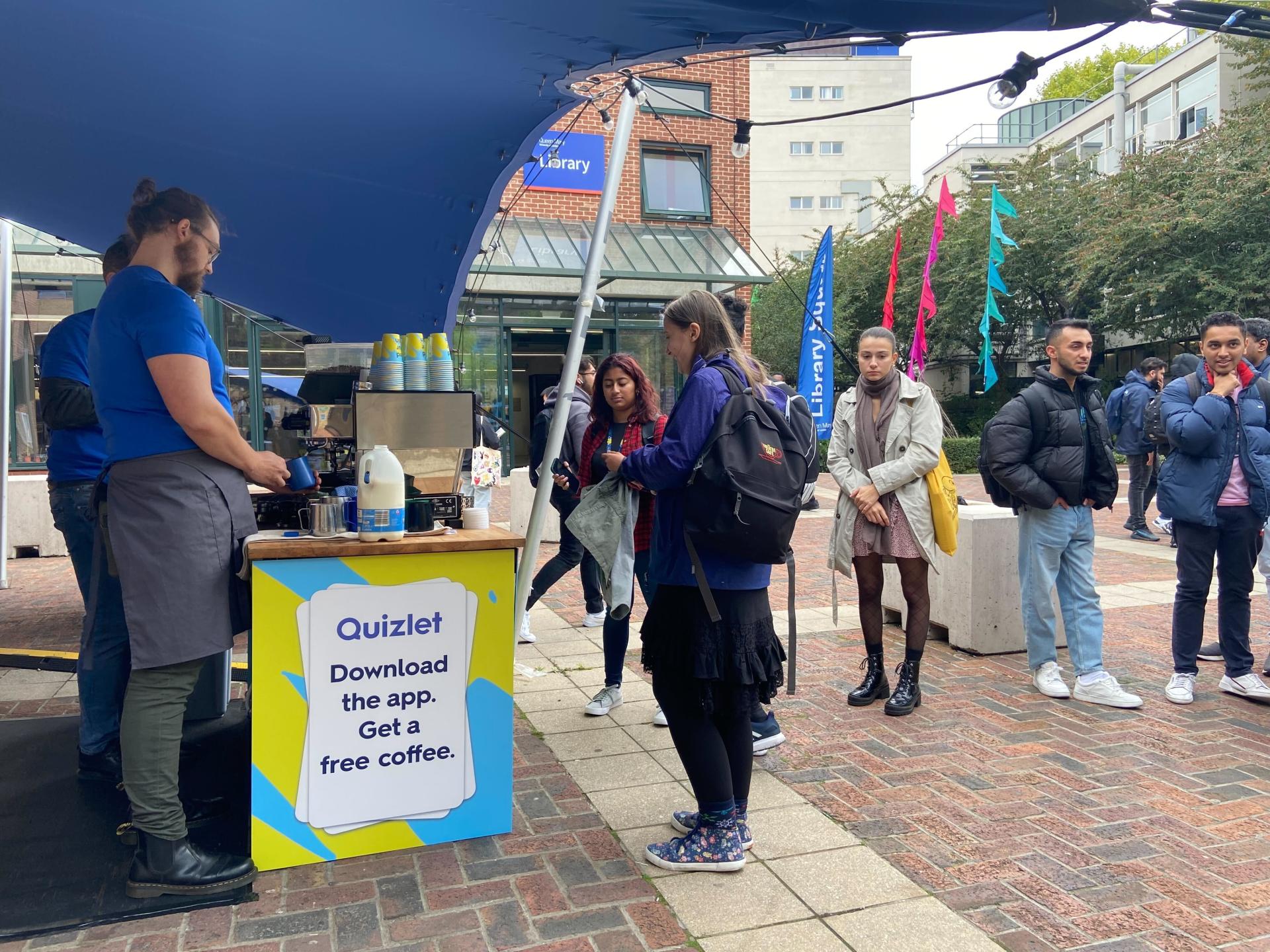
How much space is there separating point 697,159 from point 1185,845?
16681mm

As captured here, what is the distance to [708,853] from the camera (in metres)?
3.13

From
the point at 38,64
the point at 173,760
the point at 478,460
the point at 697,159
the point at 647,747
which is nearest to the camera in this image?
the point at 173,760

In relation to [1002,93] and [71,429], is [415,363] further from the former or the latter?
[1002,93]

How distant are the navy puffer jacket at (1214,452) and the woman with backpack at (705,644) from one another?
304 cm

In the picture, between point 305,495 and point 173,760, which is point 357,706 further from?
point 305,495

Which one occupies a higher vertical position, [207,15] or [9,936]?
[207,15]

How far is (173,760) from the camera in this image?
2.99 metres

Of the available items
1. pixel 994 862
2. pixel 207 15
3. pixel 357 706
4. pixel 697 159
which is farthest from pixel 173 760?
pixel 697 159

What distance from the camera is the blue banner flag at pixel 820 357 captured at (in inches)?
491

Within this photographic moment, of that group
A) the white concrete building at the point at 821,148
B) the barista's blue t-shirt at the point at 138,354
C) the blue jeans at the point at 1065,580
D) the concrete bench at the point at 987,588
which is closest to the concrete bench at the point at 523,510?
the concrete bench at the point at 987,588

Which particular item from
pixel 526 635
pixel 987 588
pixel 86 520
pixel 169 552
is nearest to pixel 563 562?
pixel 526 635

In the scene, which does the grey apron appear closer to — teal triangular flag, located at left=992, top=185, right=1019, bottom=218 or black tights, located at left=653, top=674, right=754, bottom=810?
black tights, located at left=653, top=674, right=754, bottom=810

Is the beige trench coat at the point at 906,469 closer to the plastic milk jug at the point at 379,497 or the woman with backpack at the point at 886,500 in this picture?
the woman with backpack at the point at 886,500

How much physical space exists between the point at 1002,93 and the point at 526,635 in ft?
14.4
